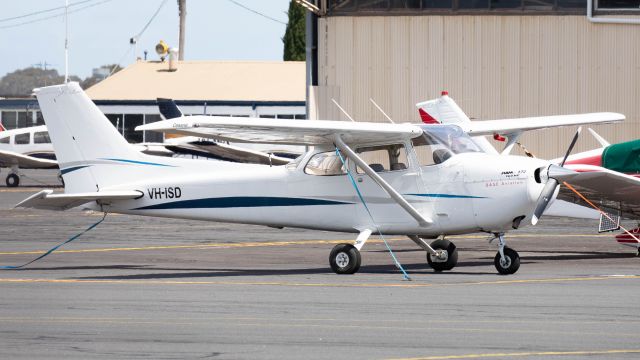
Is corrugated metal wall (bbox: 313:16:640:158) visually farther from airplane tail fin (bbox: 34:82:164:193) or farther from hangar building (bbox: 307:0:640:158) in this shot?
airplane tail fin (bbox: 34:82:164:193)

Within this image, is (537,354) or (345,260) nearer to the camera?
(537,354)

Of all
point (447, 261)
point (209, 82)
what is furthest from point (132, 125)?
point (447, 261)

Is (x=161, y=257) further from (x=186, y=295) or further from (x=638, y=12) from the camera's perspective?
(x=638, y=12)

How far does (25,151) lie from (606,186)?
3053cm

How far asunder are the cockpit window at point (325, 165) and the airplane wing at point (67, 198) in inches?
87.7

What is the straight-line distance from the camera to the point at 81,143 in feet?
50.9

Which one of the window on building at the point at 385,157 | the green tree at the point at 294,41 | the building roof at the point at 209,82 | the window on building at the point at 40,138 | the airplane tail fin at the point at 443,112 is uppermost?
the green tree at the point at 294,41

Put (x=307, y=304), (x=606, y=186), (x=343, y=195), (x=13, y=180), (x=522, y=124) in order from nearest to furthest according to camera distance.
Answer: (x=307, y=304) < (x=343, y=195) < (x=606, y=186) < (x=522, y=124) < (x=13, y=180)

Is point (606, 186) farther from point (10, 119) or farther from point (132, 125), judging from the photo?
point (10, 119)

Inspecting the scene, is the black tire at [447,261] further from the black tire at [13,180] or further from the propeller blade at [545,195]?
the black tire at [13,180]

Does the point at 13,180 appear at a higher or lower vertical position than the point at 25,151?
lower

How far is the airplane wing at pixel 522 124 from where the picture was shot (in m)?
16.9

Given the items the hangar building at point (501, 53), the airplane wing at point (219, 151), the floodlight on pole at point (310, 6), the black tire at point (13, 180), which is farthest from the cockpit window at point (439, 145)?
the black tire at point (13, 180)

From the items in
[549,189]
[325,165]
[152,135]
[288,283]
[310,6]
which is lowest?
[288,283]
